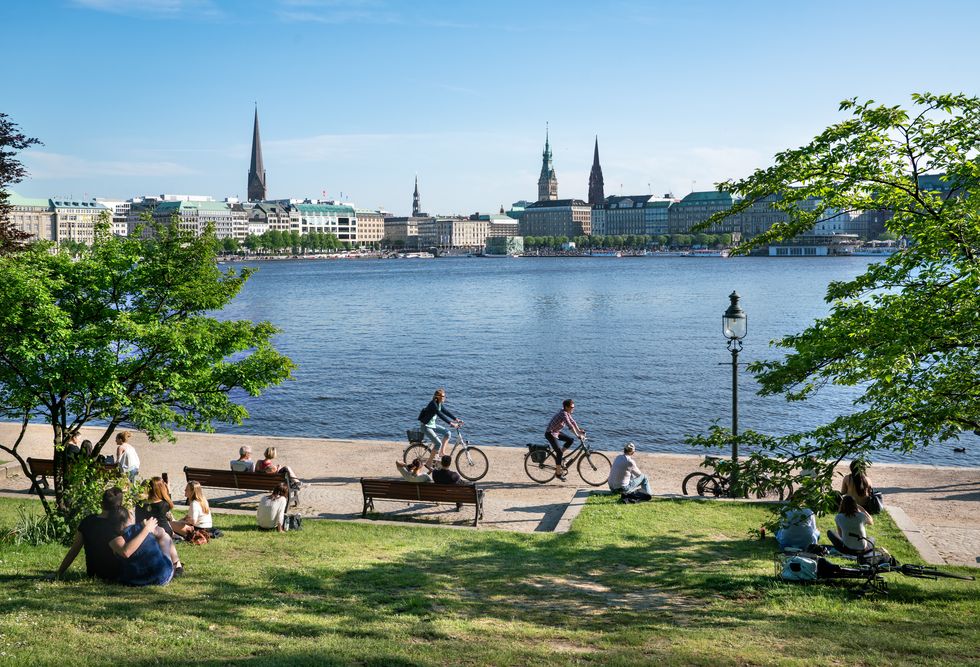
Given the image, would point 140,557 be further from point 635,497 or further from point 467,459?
point 467,459

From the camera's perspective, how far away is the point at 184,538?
1248 centimetres

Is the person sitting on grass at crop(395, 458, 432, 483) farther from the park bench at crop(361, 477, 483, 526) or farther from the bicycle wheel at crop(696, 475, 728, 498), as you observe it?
the bicycle wheel at crop(696, 475, 728, 498)

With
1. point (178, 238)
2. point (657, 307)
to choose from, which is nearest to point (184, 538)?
point (178, 238)

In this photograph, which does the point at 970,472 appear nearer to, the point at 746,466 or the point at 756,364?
Result: the point at 756,364

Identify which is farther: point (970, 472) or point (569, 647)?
point (970, 472)

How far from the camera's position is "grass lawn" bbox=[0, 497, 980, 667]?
7539 millimetres

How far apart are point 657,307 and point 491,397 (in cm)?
5320

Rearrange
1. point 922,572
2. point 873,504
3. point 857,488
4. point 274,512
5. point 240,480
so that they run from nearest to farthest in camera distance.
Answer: point 922,572, point 857,488, point 274,512, point 873,504, point 240,480

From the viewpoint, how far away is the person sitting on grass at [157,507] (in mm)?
11531

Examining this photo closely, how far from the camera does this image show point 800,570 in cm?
1048

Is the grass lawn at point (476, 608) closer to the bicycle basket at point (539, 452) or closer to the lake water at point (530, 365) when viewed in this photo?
the lake water at point (530, 365)

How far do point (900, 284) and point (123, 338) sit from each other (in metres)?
9.77

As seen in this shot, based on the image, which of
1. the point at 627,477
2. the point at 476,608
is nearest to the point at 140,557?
the point at 476,608

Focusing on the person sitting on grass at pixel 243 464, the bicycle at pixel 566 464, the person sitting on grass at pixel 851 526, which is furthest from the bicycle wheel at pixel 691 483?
the person sitting on grass at pixel 243 464
